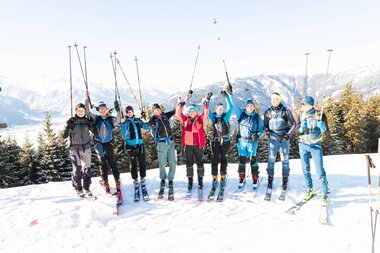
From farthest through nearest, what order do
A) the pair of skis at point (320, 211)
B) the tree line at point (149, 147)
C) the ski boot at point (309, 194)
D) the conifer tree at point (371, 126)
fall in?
the conifer tree at point (371, 126), the tree line at point (149, 147), the ski boot at point (309, 194), the pair of skis at point (320, 211)

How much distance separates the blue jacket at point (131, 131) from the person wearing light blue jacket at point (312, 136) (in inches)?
194

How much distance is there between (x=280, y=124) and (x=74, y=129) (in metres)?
6.46

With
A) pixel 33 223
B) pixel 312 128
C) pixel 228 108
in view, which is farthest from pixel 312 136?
pixel 33 223

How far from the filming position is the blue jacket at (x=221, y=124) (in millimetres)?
9117

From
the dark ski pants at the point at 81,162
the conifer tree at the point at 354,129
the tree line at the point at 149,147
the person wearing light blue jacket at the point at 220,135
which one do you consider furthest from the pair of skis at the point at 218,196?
the conifer tree at the point at 354,129

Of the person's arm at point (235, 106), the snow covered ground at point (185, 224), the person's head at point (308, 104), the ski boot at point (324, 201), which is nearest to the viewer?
the snow covered ground at point (185, 224)

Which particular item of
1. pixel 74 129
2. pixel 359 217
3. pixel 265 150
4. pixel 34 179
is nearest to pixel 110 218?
pixel 74 129

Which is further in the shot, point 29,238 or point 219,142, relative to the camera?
point 219,142

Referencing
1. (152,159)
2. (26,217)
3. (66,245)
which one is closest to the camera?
(66,245)

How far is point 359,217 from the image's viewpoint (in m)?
7.13

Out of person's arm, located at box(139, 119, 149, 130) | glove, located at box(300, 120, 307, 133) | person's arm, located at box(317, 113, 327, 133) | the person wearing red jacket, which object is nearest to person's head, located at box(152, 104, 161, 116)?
person's arm, located at box(139, 119, 149, 130)

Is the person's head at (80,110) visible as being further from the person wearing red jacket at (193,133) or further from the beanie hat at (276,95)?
the beanie hat at (276,95)

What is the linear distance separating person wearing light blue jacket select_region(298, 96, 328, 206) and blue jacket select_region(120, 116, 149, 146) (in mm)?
4932

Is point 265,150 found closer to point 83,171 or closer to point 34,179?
point 34,179
